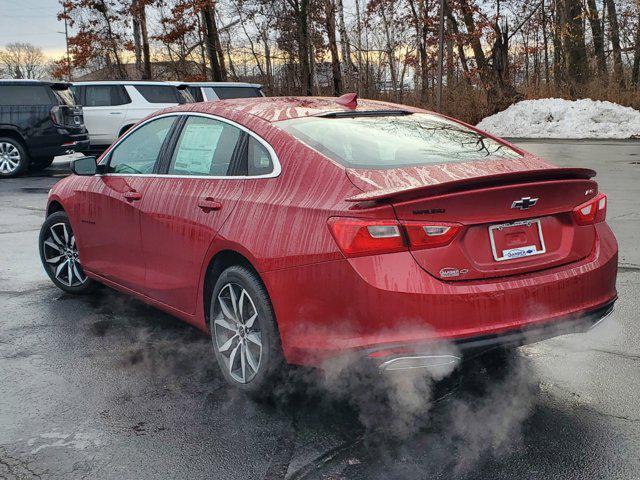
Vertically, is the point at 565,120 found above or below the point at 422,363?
above

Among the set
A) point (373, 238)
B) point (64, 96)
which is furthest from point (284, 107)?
point (64, 96)

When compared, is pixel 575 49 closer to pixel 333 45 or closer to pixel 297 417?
pixel 333 45

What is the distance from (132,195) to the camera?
4.75m

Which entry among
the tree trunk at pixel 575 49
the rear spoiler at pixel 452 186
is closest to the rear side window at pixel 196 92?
the rear spoiler at pixel 452 186

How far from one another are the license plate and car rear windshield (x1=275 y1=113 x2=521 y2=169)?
1.70ft

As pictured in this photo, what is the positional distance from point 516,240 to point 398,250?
0.57 metres

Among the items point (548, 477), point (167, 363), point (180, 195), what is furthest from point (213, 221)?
point (548, 477)

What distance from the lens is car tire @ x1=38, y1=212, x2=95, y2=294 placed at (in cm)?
595

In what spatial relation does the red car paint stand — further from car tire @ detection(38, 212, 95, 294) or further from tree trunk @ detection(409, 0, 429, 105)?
tree trunk @ detection(409, 0, 429, 105)

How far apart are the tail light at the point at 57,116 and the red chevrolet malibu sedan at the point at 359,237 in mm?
12544

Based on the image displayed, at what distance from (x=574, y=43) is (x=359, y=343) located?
29.8 m

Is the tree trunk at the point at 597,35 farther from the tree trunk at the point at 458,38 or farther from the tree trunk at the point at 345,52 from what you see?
the tree trunk at the point at 345,52

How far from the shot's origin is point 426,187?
308 cm

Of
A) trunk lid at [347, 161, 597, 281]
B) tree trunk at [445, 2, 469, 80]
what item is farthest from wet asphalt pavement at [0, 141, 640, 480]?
tree trunk at [445, 2, 469, 80]
